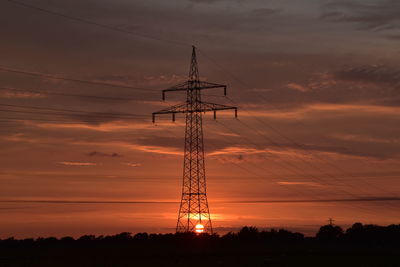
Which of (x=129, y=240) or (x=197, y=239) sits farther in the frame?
(x=129, y=240)

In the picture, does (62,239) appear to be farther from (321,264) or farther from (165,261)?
(321,264)

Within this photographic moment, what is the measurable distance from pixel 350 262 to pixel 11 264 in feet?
145

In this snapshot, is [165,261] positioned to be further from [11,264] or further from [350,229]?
[350,229]

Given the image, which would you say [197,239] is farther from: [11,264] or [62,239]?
[11,264]

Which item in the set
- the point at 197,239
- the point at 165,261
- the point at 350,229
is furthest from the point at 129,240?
the point at 350,229

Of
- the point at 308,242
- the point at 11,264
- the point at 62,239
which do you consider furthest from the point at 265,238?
the point at 11,264

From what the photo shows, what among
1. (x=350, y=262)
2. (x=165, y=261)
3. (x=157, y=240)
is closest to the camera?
(x=165, y=261)

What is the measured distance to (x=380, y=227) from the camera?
605 ft

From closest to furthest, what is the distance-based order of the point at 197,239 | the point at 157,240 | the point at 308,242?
the point at 197,239 < the point at 157,240 < the point at 308,242

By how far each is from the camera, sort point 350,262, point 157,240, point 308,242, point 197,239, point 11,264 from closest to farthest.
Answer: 1. point 11,264
2. point 350,262
3. point 197,239
4. point 157,240
5. point 308,242

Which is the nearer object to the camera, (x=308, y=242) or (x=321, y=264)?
(x=321, y=264)

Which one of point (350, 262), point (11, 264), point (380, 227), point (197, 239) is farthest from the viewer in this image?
point (380, 227)

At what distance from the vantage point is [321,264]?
82000 mm

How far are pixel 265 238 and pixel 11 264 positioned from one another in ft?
284
